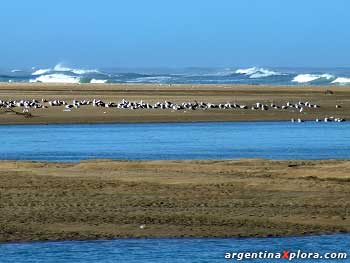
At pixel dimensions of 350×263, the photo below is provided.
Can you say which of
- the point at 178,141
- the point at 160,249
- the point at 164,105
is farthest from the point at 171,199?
the point at 164,105

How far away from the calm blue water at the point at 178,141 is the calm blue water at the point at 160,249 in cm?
1126

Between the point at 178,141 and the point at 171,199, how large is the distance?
14042 mm

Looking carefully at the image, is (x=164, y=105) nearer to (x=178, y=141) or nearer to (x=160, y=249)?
(x=178, y=141)

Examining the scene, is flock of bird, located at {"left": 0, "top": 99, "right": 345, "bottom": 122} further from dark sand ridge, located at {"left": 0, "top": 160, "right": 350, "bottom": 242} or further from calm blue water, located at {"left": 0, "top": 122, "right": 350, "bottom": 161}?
dark sand ridge, located at {"left": 0, "top": 160, "right": 350, "bottom": 242}

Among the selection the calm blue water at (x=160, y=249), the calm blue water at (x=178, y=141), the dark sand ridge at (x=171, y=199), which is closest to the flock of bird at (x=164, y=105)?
the calm blue water at (x=178, y=141)

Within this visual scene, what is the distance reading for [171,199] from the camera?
58.0 ft

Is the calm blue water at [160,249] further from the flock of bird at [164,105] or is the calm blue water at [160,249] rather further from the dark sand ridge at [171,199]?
the flock of bird at [164,105]

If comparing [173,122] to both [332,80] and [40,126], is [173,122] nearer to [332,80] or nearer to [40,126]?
[40,126]

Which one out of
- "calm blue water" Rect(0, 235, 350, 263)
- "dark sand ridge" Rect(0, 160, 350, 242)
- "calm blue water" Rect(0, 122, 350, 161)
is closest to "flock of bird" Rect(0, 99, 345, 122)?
"calm blue water" Rect(0, 122, 350, 161)

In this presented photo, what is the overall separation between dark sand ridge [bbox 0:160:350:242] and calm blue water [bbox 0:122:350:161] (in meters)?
4.10

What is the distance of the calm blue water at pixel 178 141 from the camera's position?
88.4ft

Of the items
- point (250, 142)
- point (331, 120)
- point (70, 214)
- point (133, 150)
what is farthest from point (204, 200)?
point (331, 120)

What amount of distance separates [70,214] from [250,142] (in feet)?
51.0

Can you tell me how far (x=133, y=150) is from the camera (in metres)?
28.3
